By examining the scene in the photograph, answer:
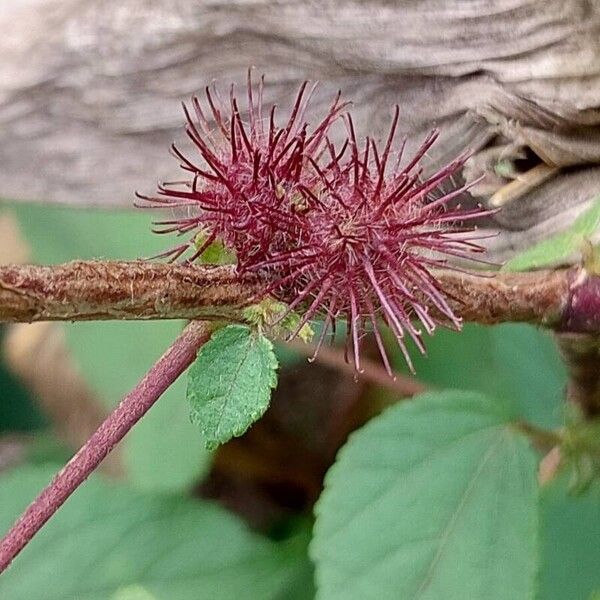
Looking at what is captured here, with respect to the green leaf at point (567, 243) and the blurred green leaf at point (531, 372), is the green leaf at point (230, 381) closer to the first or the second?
the green leaf at point (567, 243)

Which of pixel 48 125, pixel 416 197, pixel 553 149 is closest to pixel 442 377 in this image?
pixel 553 149

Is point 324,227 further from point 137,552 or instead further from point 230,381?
point 137,552

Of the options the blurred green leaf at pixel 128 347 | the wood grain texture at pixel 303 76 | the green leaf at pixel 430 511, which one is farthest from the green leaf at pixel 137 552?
the wood grain texture at pixel 303 76

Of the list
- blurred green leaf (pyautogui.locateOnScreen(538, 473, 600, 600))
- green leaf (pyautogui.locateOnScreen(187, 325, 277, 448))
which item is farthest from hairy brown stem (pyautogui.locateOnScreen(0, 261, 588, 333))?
blurred green leaf (pyautogui.locateOnScreen(538, 473, 600, 600))

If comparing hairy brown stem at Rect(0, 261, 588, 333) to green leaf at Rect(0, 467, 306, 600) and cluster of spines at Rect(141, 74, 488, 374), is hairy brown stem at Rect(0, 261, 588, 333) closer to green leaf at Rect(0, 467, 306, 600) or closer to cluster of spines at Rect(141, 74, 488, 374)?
cluster of spines at Rect(141, 74, 488, 374)

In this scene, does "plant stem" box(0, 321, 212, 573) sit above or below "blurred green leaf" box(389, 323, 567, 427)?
above
